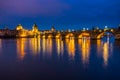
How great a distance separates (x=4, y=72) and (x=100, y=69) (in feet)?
17.5

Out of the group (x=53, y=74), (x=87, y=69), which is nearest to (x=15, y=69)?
(x=53, y=74)

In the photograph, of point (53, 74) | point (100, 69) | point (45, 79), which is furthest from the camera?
point (100, 69)

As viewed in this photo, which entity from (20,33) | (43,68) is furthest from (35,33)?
(43,68)

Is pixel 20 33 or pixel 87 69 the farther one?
pixel 20 33

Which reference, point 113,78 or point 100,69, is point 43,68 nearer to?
point 100,69

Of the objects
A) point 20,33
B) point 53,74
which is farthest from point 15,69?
point 20,33

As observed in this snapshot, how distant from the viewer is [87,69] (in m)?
16.4

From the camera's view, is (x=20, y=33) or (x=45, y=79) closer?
(x=45, y=79)

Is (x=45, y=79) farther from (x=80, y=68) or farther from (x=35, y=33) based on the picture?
(x=35, y=33)

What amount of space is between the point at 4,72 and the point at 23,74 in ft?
3.84

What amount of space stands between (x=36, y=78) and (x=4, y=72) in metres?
2.39

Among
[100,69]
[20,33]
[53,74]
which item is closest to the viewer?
[53,74]

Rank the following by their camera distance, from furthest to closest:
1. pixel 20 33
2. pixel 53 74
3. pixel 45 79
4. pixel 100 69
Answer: pixel 20 33 → pixel 100 69 → pixel 53 74 → pixel 45 79

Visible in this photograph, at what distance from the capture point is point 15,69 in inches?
647
